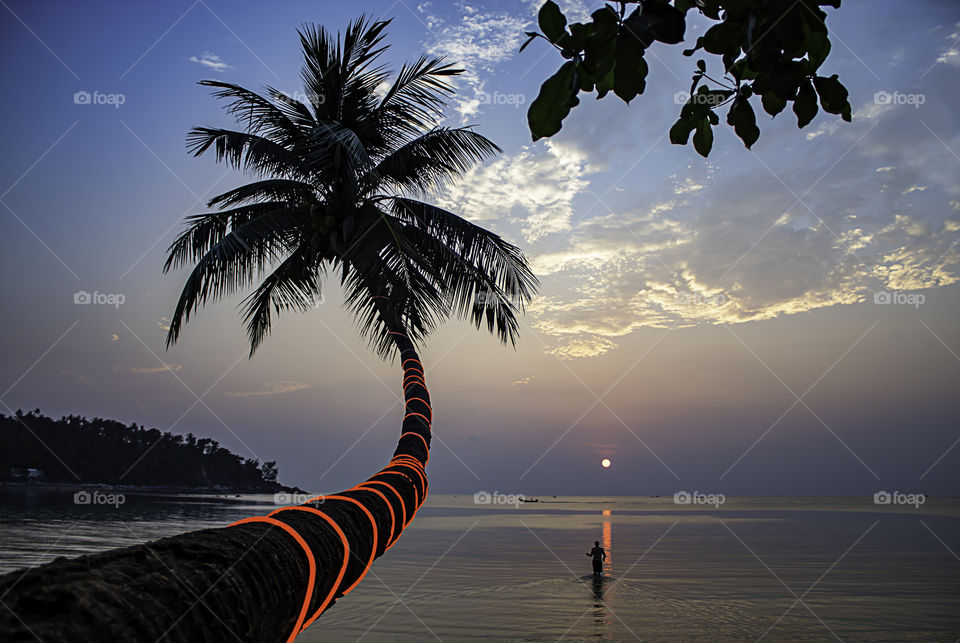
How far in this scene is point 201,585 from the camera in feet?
3.52

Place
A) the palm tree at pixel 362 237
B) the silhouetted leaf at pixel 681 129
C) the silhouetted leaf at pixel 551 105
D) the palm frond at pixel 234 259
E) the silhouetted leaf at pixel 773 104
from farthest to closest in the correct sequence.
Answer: the palm frond at pixel 234 259 < the palm tree at pixel 362 237 < the silhouetted leaf at pixel 681 129 < the silhouetted leaf at pixel 773 104 < the silhouetted leaf at pixel 551 105

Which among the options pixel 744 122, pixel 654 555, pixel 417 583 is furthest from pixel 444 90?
pixel 654 555

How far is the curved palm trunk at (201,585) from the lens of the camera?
0.77m

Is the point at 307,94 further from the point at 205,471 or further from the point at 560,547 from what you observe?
the point at 205,471

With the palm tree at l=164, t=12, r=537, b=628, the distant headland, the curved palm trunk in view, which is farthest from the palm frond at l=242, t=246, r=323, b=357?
the distant headland

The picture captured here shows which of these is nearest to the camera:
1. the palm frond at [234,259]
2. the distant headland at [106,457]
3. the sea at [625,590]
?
the palm frond at [234,259]

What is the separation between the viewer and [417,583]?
1802cm

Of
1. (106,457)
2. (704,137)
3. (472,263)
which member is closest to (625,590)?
(472,263)

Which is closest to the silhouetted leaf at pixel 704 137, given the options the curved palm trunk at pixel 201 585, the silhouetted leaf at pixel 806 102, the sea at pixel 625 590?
the silhouetted leaf at pixel 806 102

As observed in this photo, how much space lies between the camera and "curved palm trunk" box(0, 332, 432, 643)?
0.77 meters

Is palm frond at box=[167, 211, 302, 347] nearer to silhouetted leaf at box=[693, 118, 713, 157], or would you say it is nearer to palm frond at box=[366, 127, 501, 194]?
palm frond at box=[366, 127, 501, 194]

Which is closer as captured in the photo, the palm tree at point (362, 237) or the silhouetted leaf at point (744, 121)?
the silhouetted leaf at point (744, 121)

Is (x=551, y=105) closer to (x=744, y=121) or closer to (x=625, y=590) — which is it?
(x=744, y=121)

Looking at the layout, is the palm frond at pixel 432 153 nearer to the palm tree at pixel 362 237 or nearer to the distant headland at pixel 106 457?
the palm tree at pixel 362 237
